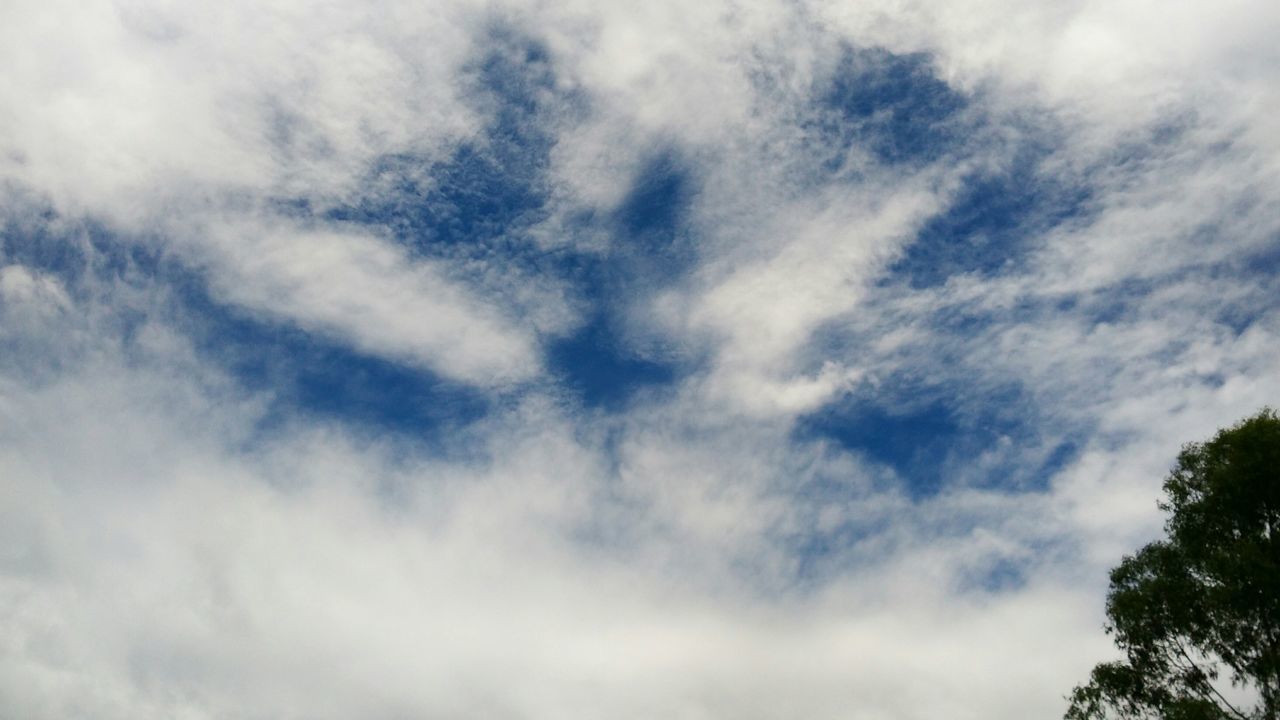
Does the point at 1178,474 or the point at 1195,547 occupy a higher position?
the point at 1178,474

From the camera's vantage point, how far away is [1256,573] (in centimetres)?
2459

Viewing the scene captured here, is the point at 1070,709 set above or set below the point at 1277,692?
above

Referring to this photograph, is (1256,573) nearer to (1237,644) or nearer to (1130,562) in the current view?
(1237,644)

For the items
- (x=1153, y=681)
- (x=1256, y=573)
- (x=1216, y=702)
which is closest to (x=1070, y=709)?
(x=1153, y=681)

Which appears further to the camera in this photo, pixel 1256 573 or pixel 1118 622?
pixel 1118 622

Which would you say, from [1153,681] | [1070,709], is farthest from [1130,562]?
[1070,709]

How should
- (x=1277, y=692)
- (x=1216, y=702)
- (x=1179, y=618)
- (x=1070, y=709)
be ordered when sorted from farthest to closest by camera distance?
(x=1070, y=709)
(x=1179, y=618)
(x=1216, y=702)
(x=1277, y=692)

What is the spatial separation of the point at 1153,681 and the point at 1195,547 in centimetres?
533

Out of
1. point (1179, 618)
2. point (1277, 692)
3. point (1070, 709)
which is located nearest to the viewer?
point (1277, 692)

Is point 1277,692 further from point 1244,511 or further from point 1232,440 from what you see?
point 1232,440

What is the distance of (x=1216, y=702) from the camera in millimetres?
25750

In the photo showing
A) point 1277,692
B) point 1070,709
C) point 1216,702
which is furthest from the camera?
point 1070,709

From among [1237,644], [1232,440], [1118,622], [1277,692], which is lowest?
[1277,692]

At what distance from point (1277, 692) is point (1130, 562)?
6.40 metres
